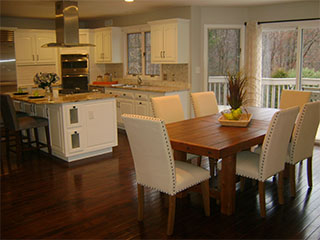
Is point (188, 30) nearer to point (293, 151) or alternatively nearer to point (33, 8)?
point (33, 8)

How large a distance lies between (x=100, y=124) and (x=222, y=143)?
2.78 m

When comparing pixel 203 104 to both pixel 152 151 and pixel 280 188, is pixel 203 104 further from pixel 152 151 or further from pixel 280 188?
pixel 152 151

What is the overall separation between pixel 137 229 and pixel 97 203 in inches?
29.6

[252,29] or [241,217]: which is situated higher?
[252,29]

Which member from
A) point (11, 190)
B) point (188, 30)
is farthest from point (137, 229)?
point (188, 30)

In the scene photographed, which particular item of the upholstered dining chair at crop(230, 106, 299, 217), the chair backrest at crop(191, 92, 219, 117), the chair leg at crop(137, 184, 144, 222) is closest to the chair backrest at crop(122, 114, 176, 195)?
the chair leg at crop(137, 184, 144, 222)

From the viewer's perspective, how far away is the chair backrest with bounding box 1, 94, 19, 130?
490 cm

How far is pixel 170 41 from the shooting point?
6.52 m

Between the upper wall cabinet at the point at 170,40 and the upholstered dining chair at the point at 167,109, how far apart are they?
2186 millimetres

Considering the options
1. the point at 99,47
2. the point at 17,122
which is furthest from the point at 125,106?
the point at 17,122

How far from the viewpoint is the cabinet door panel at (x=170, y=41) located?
643cm

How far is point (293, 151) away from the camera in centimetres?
370

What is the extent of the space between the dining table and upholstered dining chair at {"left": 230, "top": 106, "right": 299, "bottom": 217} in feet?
0.49

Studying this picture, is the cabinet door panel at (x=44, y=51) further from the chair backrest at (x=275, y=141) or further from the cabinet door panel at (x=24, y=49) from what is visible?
the chair backrest at (x=275, y=141)
